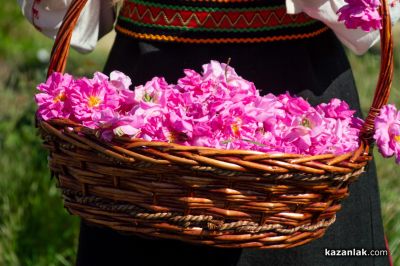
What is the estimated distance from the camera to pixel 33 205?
10.6 feet

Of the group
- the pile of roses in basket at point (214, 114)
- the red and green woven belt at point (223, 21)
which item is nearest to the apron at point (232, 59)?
the red and green woven belt at point (223, 21)

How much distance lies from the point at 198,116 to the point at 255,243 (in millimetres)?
244

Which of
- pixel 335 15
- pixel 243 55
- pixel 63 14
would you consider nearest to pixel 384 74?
pixel 335 15

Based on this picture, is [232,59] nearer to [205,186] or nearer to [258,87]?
[258,87]

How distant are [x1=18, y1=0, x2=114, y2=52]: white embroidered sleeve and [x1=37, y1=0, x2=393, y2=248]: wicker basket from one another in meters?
0.48

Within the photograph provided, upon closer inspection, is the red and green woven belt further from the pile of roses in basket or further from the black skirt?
the pile of roses in basket

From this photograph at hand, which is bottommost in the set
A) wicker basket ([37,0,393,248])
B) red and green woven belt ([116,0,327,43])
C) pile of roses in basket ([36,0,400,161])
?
wicker basket ([37,0,393,248])

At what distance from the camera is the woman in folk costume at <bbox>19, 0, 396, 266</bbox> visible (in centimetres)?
177

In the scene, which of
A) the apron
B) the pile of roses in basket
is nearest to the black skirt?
the apron

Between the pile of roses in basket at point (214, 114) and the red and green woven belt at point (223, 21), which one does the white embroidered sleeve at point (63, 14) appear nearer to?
the red and green woven belt at point (223, 21)

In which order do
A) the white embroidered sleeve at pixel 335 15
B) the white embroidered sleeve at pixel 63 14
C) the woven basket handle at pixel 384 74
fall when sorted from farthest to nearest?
the white embroidered sleeve at pixel 63 14
the white embroidered sleeve at pixel 335 15
the woven basket handle at pixel 384 74

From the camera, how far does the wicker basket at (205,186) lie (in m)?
1.38

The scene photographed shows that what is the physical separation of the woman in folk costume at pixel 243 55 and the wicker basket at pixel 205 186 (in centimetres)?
28

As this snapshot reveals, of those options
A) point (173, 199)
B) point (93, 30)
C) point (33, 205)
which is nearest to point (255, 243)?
point (173, 199)
